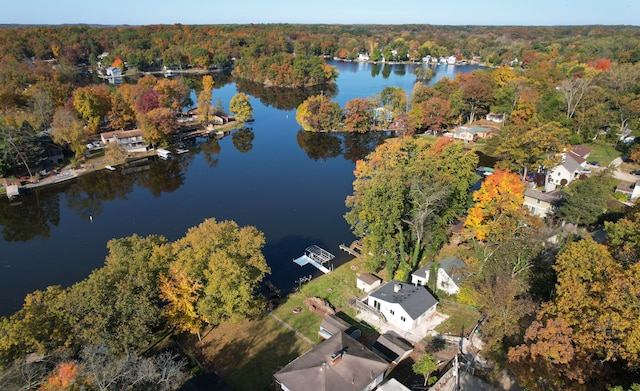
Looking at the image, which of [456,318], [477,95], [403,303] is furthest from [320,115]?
[456,318]

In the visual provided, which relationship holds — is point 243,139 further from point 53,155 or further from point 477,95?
point 477,95

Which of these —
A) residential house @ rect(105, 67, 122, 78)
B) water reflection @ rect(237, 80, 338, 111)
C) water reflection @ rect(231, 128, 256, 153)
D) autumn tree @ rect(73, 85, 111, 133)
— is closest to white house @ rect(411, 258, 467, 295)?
water reflection @ rect(231, 128, 256, 153)

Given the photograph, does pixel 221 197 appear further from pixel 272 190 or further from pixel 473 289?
pixel 473 289

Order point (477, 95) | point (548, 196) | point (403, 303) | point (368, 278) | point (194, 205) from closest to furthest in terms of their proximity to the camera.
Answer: point (403, 303), point (368, 278), point (548, 196), point (194, 205), point (477, 95)

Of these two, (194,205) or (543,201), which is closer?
(543,201)

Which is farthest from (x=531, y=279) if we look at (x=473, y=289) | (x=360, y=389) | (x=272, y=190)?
(x=272, y=190)

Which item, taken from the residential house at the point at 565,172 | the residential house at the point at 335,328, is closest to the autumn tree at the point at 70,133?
the residential house at the point at 335,328
